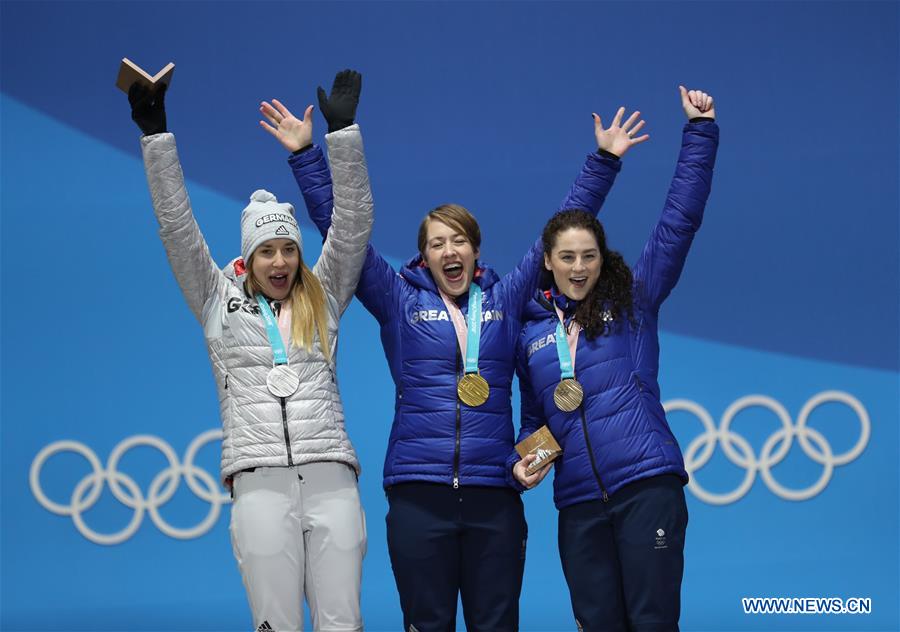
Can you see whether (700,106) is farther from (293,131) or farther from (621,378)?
(293,131)

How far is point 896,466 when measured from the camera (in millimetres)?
5527

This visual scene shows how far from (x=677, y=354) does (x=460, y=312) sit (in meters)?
2.36

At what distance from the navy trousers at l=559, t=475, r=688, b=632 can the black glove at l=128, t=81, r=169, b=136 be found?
157cm

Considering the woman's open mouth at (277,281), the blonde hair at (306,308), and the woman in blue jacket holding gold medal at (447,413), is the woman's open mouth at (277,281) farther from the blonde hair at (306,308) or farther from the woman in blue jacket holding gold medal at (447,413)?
Answer: the woman in blue jacket holding gold medal at (447,413)

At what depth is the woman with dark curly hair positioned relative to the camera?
3.28 m

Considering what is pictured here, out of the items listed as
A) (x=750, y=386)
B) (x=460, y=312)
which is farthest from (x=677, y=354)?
(x=460, y=312)

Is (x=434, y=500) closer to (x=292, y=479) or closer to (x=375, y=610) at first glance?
(x=292, y=479)

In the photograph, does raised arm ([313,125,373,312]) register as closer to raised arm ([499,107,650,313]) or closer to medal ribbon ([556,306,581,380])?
raised arm ([499,107,650,313])

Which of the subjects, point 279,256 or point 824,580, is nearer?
point 279,256

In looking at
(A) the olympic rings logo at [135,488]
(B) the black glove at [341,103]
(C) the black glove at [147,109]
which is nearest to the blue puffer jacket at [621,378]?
(B) the black glove at [341,103]

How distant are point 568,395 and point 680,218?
613 millimetres

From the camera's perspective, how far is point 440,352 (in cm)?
353

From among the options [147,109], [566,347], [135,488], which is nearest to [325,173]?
[147,109]

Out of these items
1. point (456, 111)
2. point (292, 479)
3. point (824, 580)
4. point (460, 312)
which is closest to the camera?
point (292, 479)
